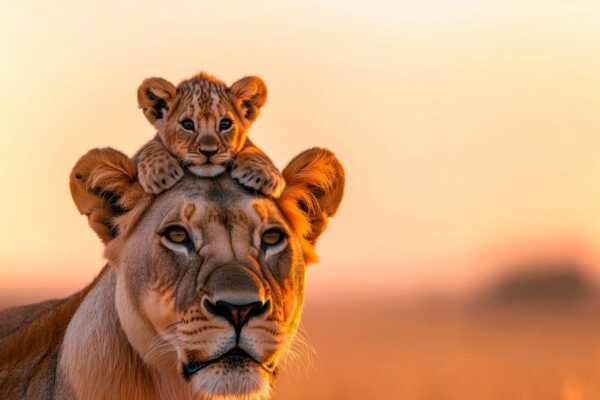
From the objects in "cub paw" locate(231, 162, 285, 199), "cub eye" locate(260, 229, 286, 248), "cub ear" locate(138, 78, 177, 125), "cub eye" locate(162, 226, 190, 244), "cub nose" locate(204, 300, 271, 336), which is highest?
"cub ear" locate(138, 78, 177, 125)

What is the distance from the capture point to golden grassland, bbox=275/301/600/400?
41.1ft

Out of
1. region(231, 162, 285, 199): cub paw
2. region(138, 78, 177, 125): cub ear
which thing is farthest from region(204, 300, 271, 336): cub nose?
region(138, 78, 177, 125): cub ear

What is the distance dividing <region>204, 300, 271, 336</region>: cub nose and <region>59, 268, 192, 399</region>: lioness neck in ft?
1.46

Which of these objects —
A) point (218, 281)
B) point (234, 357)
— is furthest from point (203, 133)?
point (234, 357)

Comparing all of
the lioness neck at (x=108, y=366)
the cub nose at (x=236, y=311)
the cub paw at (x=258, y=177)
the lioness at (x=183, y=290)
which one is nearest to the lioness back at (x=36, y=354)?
the lioness at (x=183, y=290)

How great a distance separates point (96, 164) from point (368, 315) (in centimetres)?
1914

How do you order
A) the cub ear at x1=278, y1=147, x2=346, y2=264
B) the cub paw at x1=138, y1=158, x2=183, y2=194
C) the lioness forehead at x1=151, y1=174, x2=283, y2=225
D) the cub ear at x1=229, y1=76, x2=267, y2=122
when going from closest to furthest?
the lioness forehead at x1=151, y1=174, x2=283, y2=225
the cub paw at x1=138, y1=158, x2=183, y2=194
the cub ear at x1=278, y1=147, x2=346, y2=264
the cub ear at x1=229, y1=76, x2=267, y2=122

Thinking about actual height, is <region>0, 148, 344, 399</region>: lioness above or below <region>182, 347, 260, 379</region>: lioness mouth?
above

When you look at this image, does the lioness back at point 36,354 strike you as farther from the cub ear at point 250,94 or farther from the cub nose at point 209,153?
the cub ear at point 250,94

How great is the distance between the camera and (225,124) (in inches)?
255

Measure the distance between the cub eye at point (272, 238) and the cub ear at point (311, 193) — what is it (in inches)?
9.9

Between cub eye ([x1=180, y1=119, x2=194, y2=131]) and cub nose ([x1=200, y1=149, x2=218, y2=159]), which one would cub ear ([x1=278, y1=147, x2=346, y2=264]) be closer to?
cub nose ([x1=200, y1=149, x2=218, y2=159])

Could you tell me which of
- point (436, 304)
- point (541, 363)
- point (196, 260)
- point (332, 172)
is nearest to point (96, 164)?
point (196, 260)

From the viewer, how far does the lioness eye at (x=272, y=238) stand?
233 inches
